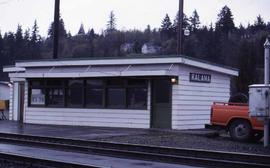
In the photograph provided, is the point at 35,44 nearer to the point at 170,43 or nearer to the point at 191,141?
the point at 170,43

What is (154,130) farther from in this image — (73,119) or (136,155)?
(136,155)

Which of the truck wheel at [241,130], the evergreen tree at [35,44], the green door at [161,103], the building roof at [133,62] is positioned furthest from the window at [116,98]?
the evergreen tree at [35,44]

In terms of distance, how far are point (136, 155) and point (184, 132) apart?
7.77m

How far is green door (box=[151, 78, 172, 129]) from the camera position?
23.5 meters

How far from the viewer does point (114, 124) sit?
81.4 ft

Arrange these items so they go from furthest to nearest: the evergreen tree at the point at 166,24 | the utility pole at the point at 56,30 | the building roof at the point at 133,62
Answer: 1. the evergreen tree at the point at 166,24
2. the utility pole at the point at 56,30
3. the building roof at the point at 133,62

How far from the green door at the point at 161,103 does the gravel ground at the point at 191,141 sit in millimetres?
1830

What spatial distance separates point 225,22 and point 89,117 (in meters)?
87.4

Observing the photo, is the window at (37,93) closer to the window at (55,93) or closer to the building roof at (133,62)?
the window at (55,93)

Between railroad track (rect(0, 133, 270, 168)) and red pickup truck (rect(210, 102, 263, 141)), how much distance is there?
4.52m

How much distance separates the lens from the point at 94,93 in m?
25.7

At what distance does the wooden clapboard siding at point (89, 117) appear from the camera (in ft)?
79.0

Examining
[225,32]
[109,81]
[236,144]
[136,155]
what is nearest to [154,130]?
[109,81]

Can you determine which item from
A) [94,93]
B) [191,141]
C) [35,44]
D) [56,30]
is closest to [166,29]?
[35,44]
